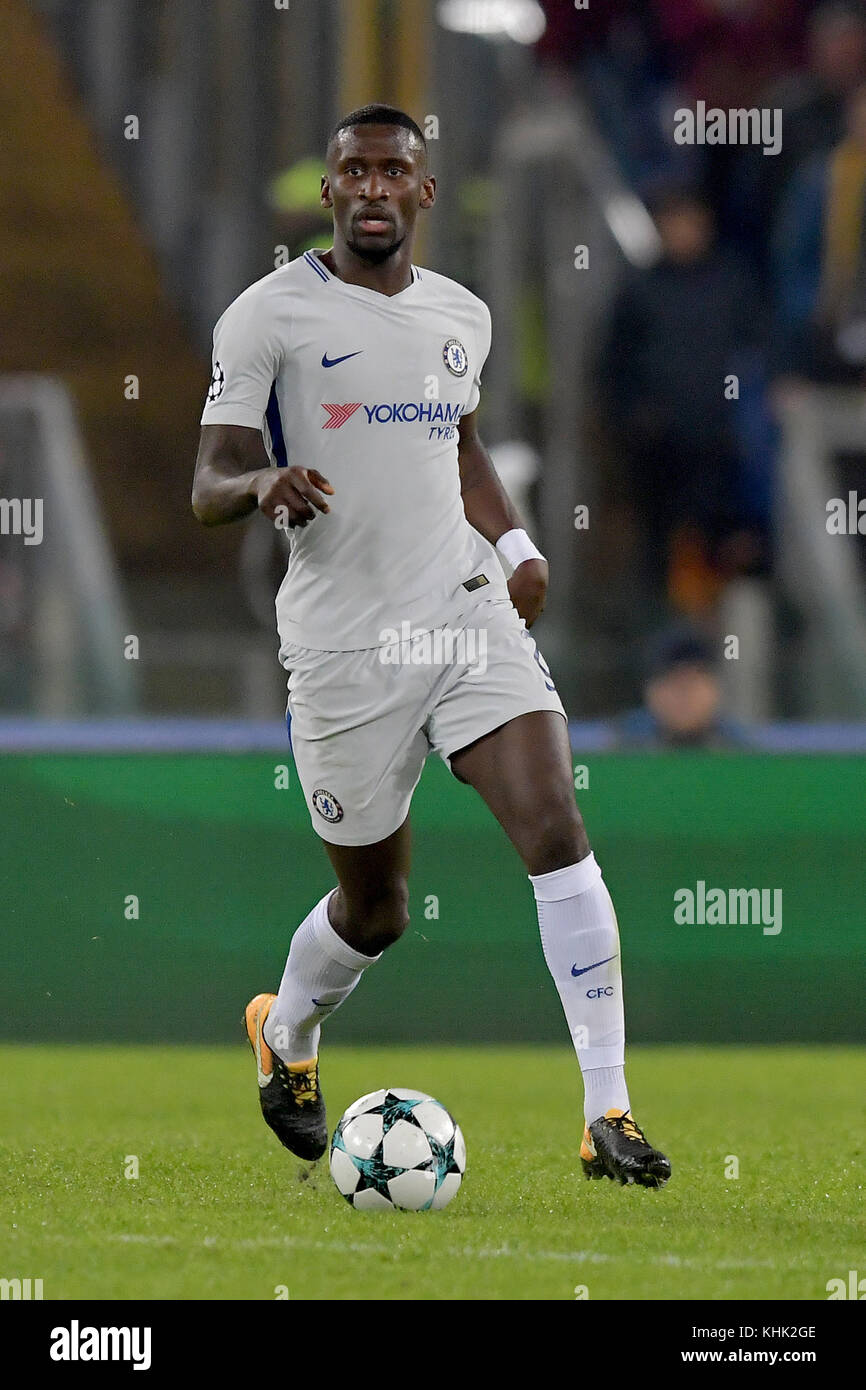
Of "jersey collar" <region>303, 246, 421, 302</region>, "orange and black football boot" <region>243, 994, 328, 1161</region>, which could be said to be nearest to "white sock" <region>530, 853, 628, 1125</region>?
"orange and black football boot" <region>243, 994, 328, 1161</region>

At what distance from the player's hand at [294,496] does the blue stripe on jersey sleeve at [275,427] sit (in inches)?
25.0

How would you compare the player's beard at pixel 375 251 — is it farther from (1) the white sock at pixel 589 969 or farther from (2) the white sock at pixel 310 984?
(2) the white sock at pixel 310 984

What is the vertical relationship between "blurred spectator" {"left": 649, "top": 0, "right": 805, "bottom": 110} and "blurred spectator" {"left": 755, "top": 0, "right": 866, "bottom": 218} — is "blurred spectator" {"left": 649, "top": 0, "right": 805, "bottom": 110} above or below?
above

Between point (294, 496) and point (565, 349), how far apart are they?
5581 millimetres

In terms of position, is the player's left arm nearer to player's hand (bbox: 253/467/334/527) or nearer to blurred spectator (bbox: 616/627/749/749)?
player's hand (bbox: 253/467/334/527)

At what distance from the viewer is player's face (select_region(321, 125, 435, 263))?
4.81 meters

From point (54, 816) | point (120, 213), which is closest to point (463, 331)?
point (54, 816)

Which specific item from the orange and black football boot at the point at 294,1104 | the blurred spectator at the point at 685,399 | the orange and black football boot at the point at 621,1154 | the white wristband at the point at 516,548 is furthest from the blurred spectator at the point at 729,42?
the orange and black football boot at the point at 621,1154

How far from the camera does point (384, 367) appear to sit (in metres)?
4.88

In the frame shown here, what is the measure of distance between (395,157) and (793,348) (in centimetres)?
483

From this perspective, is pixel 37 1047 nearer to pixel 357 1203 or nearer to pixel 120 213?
pixel 357 1203

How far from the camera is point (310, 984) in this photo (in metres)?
5.32

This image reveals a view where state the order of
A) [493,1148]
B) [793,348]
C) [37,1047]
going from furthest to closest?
[793,348] < [37,1047] < [493,1148]

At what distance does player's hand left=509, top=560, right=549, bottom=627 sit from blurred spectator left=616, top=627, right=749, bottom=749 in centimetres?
293
